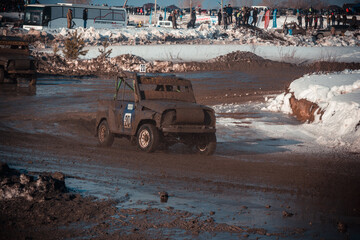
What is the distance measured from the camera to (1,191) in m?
6.90

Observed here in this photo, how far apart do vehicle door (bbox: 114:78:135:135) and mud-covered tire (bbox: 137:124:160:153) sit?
37 centimetres

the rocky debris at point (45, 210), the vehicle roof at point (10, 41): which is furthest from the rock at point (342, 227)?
the vehicle roof at point (10, 41)

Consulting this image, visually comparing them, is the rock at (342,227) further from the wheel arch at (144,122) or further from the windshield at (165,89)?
the windshield at (165,89)

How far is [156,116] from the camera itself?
35.8 feet

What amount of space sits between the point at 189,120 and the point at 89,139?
3.89 m

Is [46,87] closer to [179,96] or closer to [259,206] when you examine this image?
[179,96]

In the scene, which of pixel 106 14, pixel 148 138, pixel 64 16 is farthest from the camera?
pixel 106 14

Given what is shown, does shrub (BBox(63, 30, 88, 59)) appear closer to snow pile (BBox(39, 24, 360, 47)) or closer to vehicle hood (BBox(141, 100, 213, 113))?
snow pile (BBox(39, 24, 360, 47))

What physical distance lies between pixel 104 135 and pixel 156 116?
215 cm

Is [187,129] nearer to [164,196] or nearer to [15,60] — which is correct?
[164,196]

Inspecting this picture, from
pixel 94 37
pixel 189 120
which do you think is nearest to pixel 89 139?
pixel 189 120

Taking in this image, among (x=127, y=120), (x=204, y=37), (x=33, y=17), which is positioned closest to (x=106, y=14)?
(x=33, y=17)

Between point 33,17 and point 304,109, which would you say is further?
point 33,17

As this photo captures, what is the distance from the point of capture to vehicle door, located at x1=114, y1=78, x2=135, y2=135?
38.1 feet
